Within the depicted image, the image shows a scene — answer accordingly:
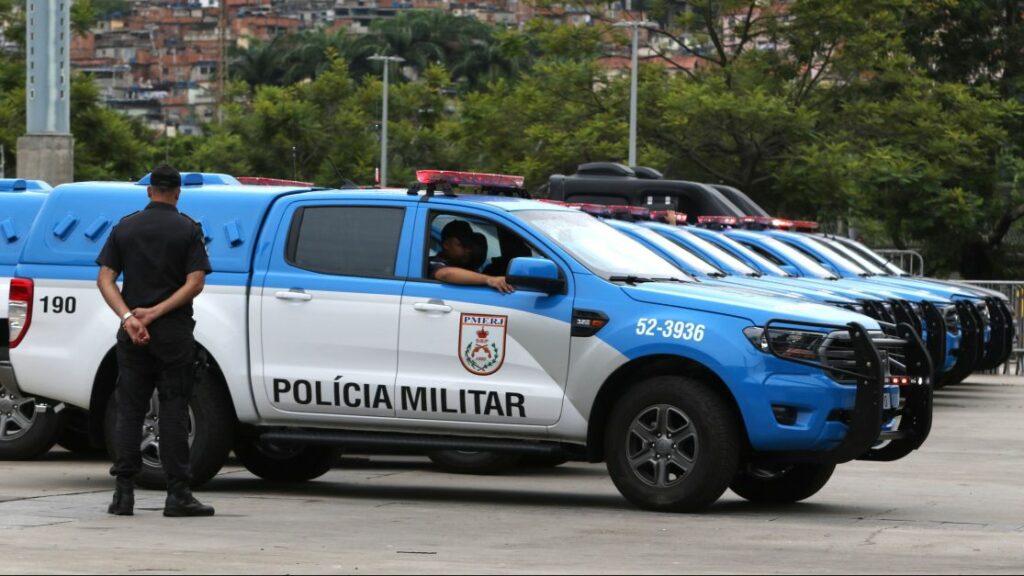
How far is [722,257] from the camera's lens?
17.8m

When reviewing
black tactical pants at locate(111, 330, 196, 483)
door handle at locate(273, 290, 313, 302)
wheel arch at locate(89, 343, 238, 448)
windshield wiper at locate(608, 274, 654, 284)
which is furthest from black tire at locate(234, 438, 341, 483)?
windshield wiper at locate(608, 274, 654, 284)

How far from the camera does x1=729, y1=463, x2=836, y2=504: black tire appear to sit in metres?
11.6

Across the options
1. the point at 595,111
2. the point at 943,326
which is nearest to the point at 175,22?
the point at 595,111

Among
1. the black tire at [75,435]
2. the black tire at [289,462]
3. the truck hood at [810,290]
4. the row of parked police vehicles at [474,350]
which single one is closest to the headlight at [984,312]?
the truck hood at [810,290]

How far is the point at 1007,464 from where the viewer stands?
49.0 feet

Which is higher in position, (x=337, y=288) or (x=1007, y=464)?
(x=337, y=288)

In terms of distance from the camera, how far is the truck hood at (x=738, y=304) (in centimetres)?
1059

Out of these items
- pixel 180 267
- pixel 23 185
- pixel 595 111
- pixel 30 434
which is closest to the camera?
pixel 180 267

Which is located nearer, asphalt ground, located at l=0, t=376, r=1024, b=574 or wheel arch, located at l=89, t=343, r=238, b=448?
asphalt ground, located at l=0, t=376, r=1024, b=574

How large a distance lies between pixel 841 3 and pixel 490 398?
34034 millimetres

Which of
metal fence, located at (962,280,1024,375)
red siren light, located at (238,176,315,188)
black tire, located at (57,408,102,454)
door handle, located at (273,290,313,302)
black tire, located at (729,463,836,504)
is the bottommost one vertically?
metal fence, located at (962,280,1024,375)

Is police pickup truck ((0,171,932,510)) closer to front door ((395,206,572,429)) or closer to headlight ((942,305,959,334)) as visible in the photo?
front door ((395,206,572,429))

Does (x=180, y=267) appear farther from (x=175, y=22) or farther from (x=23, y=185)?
(x=175, y=22)

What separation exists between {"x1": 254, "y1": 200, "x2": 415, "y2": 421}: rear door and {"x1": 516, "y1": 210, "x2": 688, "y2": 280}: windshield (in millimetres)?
804
